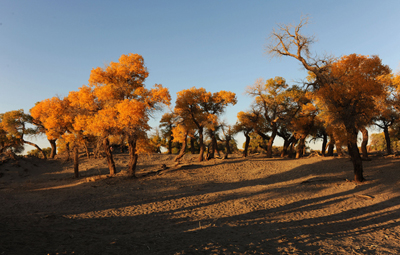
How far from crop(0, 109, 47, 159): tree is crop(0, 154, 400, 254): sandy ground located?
21.8m

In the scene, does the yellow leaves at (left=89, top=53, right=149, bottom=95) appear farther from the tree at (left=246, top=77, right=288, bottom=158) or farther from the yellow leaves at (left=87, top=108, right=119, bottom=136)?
the tree at (left=246, top=77, right=288, bottom=158)

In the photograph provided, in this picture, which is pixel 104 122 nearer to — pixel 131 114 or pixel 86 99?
pixel 131 114

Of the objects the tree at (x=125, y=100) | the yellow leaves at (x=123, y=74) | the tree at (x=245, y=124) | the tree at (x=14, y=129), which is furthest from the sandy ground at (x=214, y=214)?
the tree at (x=14, y=129)

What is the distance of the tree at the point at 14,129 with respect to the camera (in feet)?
116

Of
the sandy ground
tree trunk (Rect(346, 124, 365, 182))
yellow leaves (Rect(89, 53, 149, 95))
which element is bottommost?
the sandy ground

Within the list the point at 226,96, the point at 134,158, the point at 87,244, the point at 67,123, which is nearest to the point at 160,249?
the point at 87,244

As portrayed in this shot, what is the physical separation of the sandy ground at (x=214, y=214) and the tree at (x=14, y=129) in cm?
2176

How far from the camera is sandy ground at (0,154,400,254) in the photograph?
7398 mm

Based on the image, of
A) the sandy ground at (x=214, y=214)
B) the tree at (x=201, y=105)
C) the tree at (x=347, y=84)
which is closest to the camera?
the sandy ground at (x=214, y=214)

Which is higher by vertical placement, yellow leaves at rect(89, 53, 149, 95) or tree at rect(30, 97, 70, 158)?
yellow leaves at rect(89, 53, 149, 95)

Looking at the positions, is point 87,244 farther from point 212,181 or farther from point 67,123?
point 67,123

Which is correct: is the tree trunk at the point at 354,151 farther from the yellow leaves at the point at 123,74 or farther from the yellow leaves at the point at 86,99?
the yellow leaves at the point at 86,99

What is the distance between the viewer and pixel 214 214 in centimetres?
1152

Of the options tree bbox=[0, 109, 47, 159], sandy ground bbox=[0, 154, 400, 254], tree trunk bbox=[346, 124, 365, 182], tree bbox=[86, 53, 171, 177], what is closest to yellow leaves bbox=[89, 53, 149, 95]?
tree bbox=[86, 53, 171, 177]
